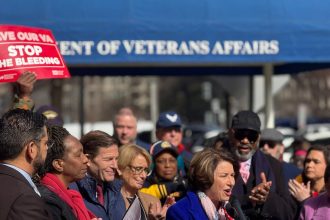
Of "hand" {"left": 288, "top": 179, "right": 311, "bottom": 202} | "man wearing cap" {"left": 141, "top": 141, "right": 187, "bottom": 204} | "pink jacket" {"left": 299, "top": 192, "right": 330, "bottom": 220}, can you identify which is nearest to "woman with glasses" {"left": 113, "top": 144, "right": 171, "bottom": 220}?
"man wearing cap" {"left": 141, "top": 141, "right": 187, "bottom": 204}

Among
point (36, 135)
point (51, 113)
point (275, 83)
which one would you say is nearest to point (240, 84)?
point (275, 83)

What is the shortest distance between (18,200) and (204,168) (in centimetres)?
224

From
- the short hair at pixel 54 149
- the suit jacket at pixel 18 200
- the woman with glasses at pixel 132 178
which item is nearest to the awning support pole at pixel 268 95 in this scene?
the woman with glasses at pixel 132 178

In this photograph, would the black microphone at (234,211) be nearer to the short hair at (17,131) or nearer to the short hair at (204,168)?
the short hair at (204,168)

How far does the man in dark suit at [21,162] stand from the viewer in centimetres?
471

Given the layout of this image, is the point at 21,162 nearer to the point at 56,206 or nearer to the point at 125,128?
the point at 56,206

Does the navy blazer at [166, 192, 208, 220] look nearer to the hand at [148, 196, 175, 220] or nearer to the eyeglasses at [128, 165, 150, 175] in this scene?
Result: the hand at [148, 196, 175, 220]

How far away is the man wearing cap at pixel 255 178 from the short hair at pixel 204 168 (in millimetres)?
857

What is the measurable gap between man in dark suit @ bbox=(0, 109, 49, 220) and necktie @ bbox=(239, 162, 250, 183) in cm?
329

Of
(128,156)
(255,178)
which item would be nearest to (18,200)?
(128,156)

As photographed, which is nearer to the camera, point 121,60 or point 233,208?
point 233,208

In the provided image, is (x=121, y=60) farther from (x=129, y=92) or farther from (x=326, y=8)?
(x=129, y=92)

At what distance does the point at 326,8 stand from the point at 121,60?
2.32 m

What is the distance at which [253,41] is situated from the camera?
9922 mm
